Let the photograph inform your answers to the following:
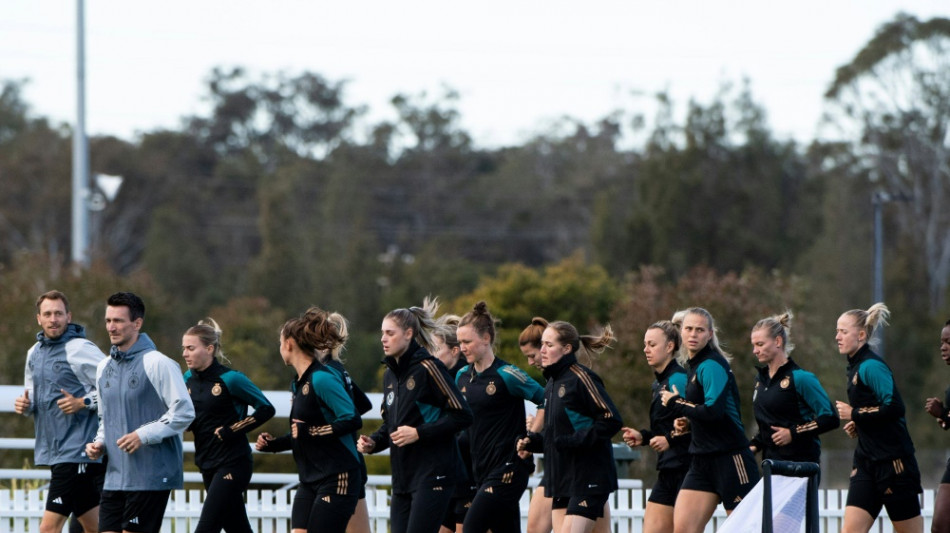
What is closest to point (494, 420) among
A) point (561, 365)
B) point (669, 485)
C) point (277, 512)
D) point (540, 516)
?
point (561, 365)

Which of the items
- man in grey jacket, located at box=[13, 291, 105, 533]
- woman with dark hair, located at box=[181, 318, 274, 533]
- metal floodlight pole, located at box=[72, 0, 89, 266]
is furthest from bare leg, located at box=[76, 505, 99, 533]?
metal floodlight pole, located at box=[72, 0, 89, 266]

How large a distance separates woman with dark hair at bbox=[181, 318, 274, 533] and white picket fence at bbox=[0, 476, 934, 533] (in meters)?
2.33

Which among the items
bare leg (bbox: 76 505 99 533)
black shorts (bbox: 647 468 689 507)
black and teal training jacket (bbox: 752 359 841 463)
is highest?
black and teal training jacket (bbox: 752 359 841 463)

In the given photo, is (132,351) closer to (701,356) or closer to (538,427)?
(538,427)

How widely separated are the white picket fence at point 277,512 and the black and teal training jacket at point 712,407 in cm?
283

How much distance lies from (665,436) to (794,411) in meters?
0.86

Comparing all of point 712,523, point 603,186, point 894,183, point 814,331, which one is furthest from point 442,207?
point 712,523

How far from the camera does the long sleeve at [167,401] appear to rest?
27.2ft

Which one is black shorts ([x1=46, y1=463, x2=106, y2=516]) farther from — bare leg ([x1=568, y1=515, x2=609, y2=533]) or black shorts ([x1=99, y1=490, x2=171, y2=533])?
bare leg ([x1=568, y1=515, x2=609, y2=533])

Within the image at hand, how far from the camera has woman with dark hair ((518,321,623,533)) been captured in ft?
29.8

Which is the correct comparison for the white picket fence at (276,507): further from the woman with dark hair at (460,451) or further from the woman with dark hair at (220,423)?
the woman with dark hair at (220,423)

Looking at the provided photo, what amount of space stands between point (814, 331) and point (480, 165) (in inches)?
1095

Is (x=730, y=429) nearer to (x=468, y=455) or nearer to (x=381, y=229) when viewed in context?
(x=468, y=455)

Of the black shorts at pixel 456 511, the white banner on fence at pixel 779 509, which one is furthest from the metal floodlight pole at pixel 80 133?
the white banner on fence at pixel 779 509
